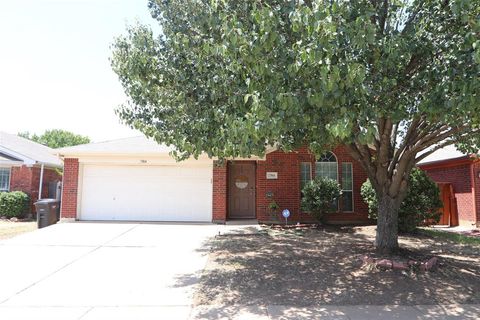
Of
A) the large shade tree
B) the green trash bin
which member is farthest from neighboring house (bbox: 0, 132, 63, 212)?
the large shade tree

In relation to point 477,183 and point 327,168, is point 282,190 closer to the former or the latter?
point 327,168

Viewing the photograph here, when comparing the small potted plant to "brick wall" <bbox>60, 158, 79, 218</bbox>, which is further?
"brick wall" <bbox>60, 158, 79, 218</bbox>

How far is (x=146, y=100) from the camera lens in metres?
8.80

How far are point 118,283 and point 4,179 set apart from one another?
590 inches

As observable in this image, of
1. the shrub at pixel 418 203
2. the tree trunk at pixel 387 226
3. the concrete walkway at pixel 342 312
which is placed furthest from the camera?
the shrub at pixel 418 203

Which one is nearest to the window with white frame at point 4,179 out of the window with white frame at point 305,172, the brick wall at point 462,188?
the window with white frame at point 305,172

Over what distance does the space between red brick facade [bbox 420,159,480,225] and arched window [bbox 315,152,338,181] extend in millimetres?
5592

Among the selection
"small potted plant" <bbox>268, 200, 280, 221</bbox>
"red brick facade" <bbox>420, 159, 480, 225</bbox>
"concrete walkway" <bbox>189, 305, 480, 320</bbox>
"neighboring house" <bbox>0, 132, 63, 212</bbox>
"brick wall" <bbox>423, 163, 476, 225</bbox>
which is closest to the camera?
"concrete walkway" <bbox>189, 305, 480, 320</bbox>

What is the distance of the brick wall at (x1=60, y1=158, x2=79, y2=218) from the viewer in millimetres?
14547

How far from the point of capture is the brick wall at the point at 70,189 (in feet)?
47.7

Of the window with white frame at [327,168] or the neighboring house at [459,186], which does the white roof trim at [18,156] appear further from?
the neighboring house at [459,186]

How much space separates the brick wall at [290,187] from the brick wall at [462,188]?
4.65 m

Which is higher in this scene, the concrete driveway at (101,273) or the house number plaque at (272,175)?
the house number plaque at (272,175)

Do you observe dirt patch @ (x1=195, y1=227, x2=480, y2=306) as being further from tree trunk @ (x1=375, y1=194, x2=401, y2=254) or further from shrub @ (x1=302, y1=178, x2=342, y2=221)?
shrub @ (x1=302, y1=178, x2=342, y2=221)
